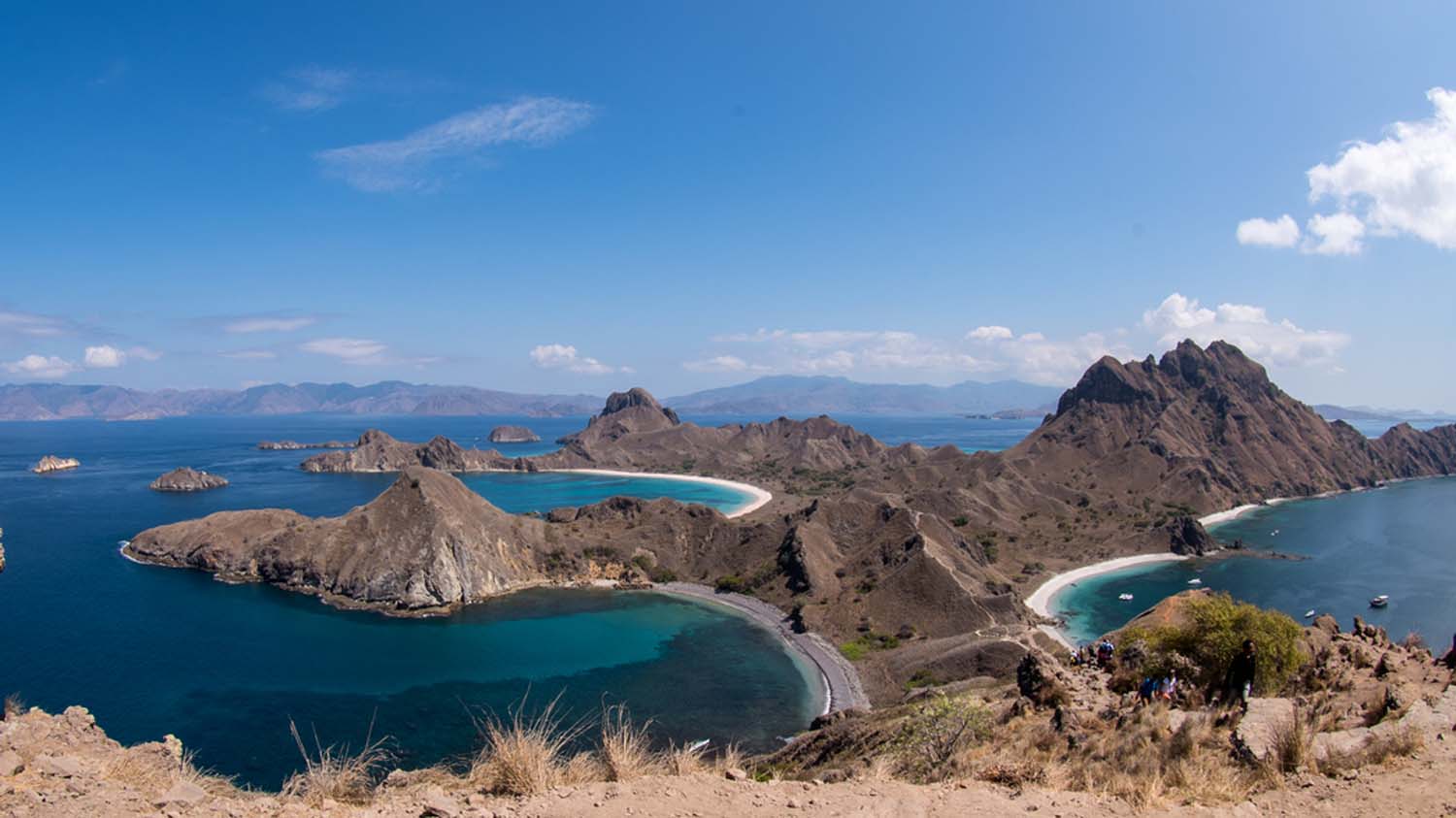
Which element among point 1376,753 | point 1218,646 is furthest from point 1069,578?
point 1376,753

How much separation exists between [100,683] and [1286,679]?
69494mm

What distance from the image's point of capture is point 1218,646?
21.5 m

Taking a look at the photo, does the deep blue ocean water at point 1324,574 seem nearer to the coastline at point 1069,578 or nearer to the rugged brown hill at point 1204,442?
the coastline at point 1069,578

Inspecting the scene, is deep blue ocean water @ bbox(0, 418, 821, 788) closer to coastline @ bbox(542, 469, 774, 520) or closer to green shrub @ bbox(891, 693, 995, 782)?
green shrub @ bbox(891, 693, 995, 782)

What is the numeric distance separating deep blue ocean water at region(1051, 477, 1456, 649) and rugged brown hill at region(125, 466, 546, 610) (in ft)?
195

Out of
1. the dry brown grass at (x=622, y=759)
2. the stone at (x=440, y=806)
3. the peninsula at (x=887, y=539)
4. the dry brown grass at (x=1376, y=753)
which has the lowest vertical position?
the peninsula at (x=887, y=539)

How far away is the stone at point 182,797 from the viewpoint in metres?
9.89

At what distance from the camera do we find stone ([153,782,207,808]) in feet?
32.4

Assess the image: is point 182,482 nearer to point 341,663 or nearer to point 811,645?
point 341,663

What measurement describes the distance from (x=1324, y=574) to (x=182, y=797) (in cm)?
11384

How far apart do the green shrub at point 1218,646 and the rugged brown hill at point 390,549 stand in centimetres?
6498

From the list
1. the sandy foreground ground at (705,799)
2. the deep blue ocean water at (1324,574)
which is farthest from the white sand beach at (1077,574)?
the sandy foreground ground at (705,799)

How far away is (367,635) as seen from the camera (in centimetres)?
6281

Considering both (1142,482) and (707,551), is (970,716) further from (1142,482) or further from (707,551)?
(1142,482)
